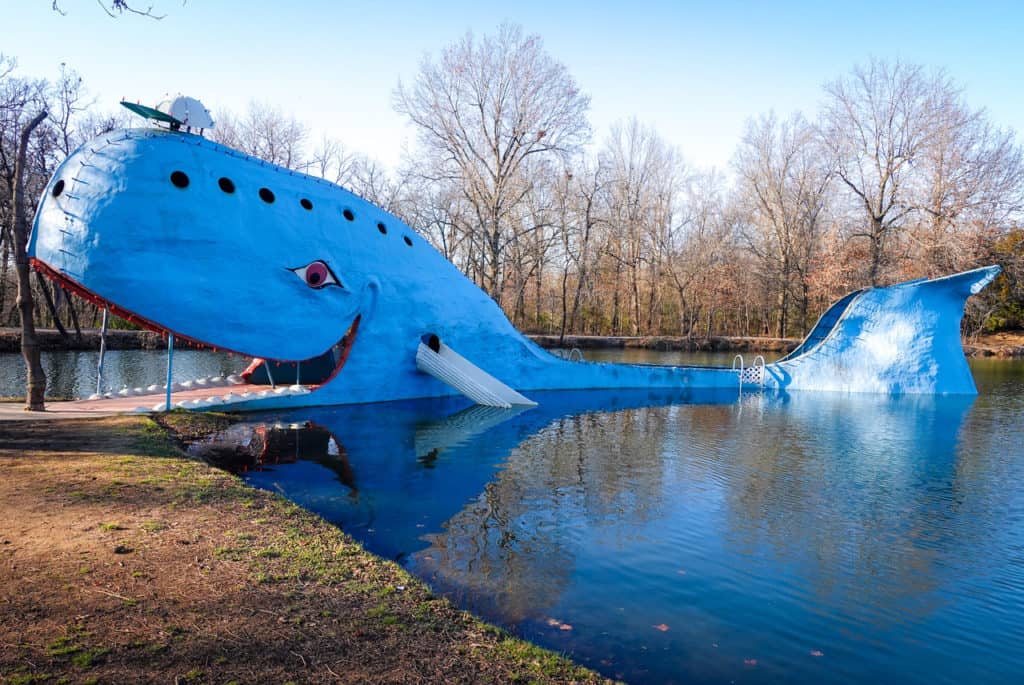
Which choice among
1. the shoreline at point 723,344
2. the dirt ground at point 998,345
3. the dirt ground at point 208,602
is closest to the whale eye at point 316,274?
the dirt ground at point 208,602

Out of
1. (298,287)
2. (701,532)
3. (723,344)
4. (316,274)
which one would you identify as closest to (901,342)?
(701,532)

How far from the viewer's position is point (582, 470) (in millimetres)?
9773

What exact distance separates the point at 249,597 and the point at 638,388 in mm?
17726

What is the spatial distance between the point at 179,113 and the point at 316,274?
12.8 feet

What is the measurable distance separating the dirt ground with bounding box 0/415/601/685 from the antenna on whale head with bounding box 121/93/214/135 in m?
8.16

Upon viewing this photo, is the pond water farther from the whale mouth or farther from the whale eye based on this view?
the whale eye

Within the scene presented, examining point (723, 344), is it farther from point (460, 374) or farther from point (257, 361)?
point (257, 361)

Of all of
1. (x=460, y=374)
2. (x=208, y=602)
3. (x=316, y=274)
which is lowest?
(x=208, y=602)

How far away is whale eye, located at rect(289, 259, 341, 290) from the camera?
13344 mm

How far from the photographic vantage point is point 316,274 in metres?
13.5

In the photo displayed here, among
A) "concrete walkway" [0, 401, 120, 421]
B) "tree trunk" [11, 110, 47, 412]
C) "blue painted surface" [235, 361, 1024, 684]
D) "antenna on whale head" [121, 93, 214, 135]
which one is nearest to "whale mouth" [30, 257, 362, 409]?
"tree trunk" [11, 110, 47, 412]

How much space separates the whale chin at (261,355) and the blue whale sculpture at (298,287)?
1.9 inches

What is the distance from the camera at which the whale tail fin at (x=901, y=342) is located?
1925 cm

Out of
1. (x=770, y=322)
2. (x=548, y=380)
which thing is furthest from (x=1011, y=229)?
(x=548, y=380)
